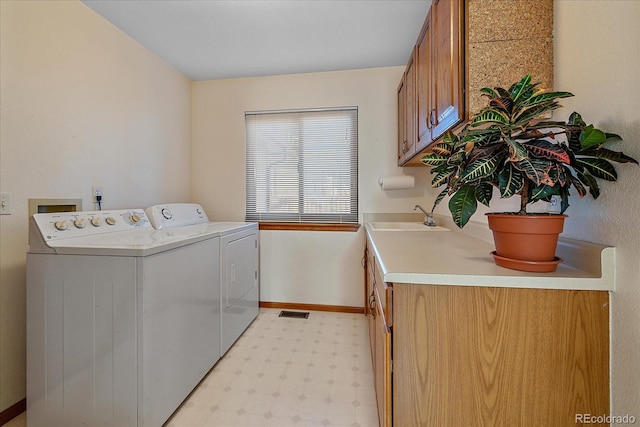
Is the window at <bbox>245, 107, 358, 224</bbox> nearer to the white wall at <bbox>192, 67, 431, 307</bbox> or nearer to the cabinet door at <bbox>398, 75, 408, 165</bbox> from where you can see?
the white wall at <bbox>192, 67, 431, 307</bbox>

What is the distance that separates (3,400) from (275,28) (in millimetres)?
2792

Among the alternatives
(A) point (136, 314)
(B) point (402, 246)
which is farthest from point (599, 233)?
(A) point (136, 314)

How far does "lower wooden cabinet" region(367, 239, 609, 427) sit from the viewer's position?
80 centimetres

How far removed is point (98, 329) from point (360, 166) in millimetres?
2311

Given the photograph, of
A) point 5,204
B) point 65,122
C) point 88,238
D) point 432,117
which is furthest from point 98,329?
point 432,117

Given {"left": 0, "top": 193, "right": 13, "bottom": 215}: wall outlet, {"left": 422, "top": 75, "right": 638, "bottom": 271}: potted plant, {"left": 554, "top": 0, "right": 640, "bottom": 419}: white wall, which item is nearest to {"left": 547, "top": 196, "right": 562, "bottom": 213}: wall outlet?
{"left": 554, "top": 0, "right": 640, "bottom": 419}: white wall

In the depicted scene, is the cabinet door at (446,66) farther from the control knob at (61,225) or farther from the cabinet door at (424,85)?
the control knob at (61,225)

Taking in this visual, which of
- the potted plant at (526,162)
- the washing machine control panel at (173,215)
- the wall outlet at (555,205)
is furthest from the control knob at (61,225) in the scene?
the wall outlet at (555,205)

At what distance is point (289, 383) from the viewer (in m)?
1.71

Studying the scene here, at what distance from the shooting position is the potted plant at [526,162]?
754 mm

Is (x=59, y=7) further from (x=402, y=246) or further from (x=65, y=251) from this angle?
(x=402, y=246)

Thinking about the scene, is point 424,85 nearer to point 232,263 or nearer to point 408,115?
point 408,115

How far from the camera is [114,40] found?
2049mm

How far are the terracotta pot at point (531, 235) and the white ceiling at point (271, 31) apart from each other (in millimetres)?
1705
